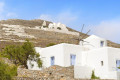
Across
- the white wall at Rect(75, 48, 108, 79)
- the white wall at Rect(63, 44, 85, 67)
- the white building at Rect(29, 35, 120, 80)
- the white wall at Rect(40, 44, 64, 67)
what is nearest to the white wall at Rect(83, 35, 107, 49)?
the white building at Rect(29, 35, 120, 80)

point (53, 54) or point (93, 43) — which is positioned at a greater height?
point (93, 43)

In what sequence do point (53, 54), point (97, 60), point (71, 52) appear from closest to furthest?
point (97, 60) → point (71, 52) → point (53, 54)

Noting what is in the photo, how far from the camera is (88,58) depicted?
3216cm

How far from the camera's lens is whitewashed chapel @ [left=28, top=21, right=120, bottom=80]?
2958 cm

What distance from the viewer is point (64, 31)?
97875mm

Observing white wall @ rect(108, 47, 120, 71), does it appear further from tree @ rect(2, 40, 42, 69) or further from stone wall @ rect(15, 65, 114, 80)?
tree @ rect(2, 40, 42, 69)

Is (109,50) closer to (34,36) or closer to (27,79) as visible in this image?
(27,79)

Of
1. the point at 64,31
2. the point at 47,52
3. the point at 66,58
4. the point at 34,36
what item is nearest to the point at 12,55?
the point at 47,52

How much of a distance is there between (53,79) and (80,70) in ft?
22.5

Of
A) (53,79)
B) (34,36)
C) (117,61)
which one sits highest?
(34,36)

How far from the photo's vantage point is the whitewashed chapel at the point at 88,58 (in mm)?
29578

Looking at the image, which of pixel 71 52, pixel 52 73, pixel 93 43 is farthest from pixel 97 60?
pixel 52 73

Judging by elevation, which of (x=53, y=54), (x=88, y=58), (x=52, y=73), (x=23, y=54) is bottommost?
(x=52, y=73)

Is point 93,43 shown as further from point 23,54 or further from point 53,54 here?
point 23,54
